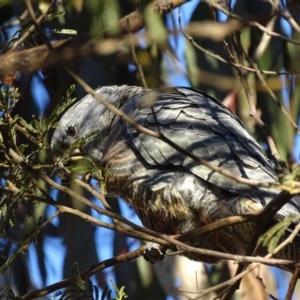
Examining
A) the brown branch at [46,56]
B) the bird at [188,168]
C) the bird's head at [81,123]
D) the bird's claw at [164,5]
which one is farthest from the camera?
the bird's claw at [164,5]

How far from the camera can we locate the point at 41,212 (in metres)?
4.57

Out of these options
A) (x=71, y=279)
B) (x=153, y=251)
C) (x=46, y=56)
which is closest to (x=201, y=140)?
(x=153, y=251)

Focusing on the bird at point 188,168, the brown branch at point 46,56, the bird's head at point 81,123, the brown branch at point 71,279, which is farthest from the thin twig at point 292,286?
the bird's head at point 81,123

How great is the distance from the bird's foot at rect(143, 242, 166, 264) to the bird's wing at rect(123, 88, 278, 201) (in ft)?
1.23

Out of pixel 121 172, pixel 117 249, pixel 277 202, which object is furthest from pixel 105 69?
pixel 277 202

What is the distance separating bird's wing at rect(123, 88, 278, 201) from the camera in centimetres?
309

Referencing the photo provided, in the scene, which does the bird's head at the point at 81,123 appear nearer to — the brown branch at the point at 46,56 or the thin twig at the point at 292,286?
the brown branch at the point at 46,56

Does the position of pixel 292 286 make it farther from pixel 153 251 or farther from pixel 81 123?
pixel 81 123

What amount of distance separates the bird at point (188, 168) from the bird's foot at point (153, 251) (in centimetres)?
14

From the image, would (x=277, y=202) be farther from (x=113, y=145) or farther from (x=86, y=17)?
(x=86, y=17)

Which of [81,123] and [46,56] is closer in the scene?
[46,56]

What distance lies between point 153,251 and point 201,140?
0.56 metres

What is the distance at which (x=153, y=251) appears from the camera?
10.4 ft

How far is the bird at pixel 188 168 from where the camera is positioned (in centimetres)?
304
